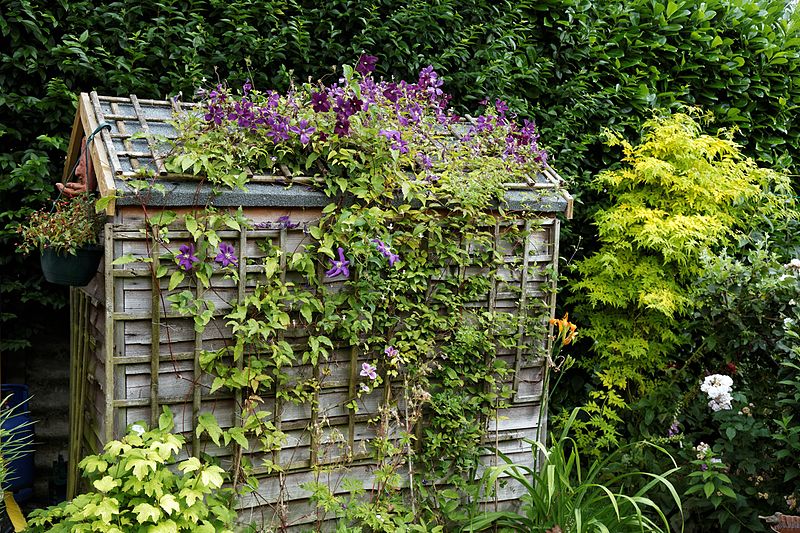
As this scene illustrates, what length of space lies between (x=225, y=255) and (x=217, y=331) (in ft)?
1.08

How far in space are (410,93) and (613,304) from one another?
1.68 metres

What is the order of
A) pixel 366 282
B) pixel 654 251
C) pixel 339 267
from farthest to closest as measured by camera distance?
1. pixel 654 251
2. pixel 366 282
3. pixel 339 267

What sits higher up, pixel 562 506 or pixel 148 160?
pixel 148 160

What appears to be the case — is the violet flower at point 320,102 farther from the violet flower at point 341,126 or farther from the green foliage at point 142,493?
the green foliage at point 142,493

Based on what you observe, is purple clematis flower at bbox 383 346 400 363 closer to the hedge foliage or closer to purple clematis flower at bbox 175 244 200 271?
purple clematis flower at bbox 175 244 200 271

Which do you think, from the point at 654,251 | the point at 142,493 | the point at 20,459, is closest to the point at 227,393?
the point at 142,493

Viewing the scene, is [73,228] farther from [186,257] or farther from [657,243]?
[657,243]

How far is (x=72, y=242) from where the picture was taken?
257 centimetres

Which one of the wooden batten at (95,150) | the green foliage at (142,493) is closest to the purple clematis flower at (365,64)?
the wooden batten at (95,150)

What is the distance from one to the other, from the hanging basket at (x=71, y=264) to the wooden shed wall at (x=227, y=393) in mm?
86

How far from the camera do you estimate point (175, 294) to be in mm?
2535

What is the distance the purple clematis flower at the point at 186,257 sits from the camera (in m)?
2.49

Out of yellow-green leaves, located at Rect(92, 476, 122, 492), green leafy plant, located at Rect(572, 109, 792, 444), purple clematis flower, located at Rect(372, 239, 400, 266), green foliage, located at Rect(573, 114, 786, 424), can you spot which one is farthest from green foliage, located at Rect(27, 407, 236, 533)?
green foliage, located at Rect(573, 114, 786, 424)

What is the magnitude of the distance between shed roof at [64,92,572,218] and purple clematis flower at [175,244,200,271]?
0.17m
